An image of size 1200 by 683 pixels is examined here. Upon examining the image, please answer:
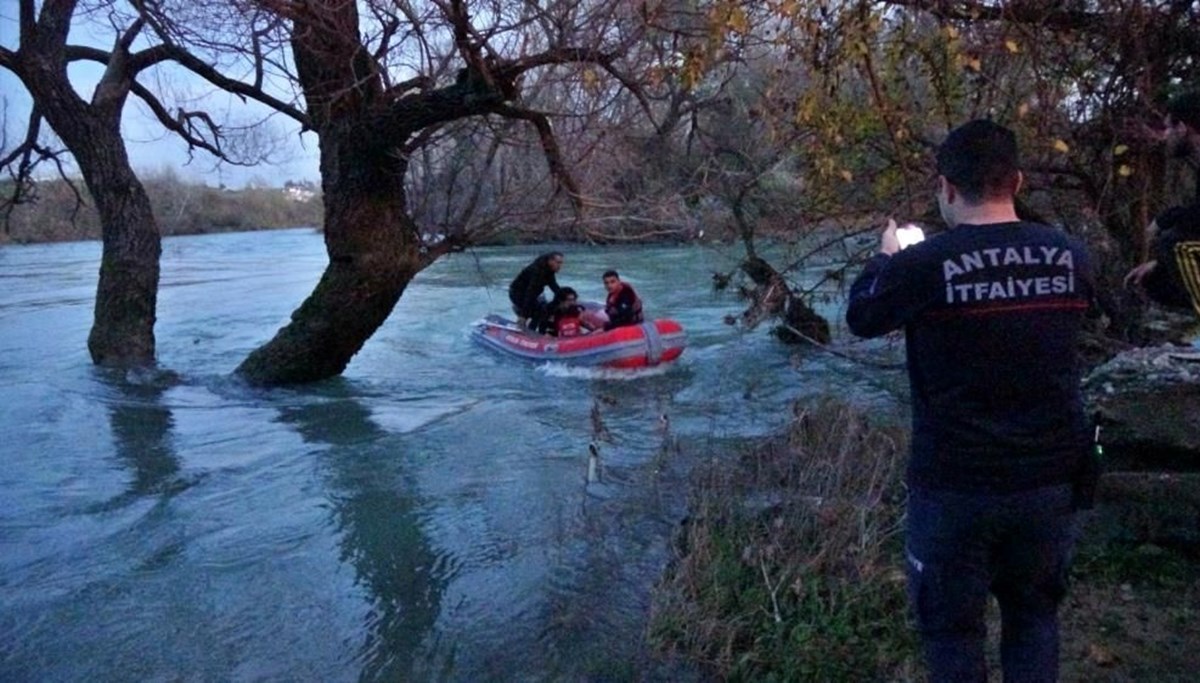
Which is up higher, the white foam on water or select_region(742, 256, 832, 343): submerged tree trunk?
select_region(742, 256, 832, 343): submerged tree trunk

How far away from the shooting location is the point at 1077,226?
8.98 meters

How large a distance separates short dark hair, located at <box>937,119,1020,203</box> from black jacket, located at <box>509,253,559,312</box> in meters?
13.8

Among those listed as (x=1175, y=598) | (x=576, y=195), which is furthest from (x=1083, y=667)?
(x=576, y=195)

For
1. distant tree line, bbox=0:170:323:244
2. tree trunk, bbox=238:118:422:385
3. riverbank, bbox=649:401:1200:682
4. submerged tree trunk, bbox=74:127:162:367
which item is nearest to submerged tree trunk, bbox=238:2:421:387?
tree trunk, bbox=238:118:422:385

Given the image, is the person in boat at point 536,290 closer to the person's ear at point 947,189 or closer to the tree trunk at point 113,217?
the tree trunk at point 113,217

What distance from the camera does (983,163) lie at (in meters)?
3.04

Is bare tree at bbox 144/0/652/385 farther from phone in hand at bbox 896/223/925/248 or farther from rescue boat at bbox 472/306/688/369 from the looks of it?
phone in hand at bbox 896/223/925/248

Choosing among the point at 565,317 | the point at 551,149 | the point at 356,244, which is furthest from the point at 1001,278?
the point at 565,317

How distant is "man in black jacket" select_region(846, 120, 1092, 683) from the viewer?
2984 mm

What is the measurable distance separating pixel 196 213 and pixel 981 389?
200 feet

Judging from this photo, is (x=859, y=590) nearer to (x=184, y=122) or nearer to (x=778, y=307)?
(x=778, y=307)

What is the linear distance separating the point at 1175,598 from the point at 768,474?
2634 millimetres

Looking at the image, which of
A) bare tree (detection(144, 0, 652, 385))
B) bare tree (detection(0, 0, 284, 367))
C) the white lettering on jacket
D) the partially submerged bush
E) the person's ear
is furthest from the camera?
bare tree (detection(0, 0, 284, 367))

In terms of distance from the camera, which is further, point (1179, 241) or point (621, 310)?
point (621, 310)
